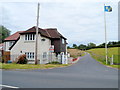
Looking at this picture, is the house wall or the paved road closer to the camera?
the paved road

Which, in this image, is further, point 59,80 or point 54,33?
point 54,33

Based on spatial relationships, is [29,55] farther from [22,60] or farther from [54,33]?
[54,33]

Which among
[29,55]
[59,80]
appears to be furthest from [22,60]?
[59,80]

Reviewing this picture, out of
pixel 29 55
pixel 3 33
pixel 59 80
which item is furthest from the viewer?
pixel 3 33

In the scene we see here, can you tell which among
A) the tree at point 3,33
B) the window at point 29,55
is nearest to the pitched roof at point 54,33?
the window at point 29,55

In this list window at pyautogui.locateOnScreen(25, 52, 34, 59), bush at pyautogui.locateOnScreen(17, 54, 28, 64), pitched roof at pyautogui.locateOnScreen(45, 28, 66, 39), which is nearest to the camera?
bush at pyautogui.locateOnScreen(17, 54, 28, 64)

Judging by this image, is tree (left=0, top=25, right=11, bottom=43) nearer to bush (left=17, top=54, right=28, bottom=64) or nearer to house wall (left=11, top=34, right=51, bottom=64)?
house wall (left=11, top=34, right=51, bottom=64)

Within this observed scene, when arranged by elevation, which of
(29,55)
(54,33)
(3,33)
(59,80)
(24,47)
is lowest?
(59,80)

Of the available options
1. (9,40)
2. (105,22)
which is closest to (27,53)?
(9,40)

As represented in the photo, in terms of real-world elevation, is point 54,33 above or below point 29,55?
above

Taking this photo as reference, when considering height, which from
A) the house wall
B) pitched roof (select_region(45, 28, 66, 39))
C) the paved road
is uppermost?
pitched roof (select_region(45, 28, 66, 39))

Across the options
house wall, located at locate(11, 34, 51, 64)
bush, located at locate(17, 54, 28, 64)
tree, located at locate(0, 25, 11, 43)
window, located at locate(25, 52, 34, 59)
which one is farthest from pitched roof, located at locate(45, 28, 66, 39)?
tree, located at locate(0, 25, 11, 43)

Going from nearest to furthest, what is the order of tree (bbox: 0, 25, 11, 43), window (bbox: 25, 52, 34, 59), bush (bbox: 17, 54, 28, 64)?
bush (bbox: 17, 54, 28, 64), window (bbox: 25, 52, 34, 59), tree (bbox: 0, 25, 11, 43)

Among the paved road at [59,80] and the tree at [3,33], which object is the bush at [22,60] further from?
the tree at [3,33]
